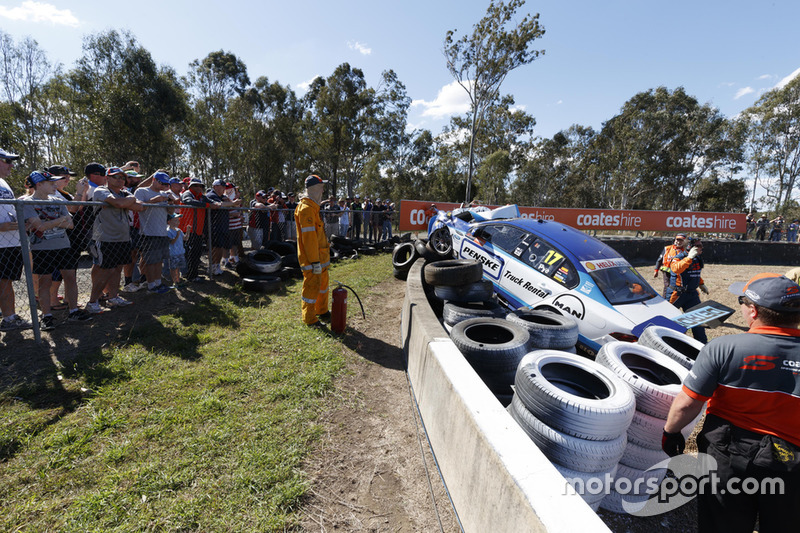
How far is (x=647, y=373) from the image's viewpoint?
312cm

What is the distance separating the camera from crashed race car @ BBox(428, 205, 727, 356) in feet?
14.3

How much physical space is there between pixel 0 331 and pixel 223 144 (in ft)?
112

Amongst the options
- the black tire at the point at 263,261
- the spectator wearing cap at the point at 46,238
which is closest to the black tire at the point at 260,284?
the black tire at the point at 263,261

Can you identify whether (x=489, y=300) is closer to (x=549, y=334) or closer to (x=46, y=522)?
(x=549, y=334)

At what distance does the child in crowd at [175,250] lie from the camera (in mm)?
6336

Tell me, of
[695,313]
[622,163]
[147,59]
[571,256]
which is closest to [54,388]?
[571,256]

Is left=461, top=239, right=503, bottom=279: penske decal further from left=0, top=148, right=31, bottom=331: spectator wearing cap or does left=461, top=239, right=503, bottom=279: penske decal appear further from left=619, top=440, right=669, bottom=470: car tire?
left=0, top=148, right=31, bottom=331: spectator wearing cap

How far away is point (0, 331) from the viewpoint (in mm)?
4027

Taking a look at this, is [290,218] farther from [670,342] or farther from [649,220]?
[649,220]

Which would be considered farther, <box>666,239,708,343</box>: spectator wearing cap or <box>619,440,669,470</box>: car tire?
<box>666,239,708,343</box>: spectator wearing cap

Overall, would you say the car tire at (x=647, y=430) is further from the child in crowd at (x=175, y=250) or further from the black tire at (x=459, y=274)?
the child in crowd at (x=175, y=250)

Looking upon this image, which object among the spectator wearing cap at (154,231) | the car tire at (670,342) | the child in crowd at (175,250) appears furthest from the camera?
the child in crowd at (175,250)

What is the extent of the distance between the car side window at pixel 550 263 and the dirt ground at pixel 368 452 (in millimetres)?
2499

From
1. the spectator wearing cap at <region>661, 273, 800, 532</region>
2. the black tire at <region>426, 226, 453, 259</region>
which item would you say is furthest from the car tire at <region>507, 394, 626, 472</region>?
the black tire at <region>426, 226, 453, 259</region>
